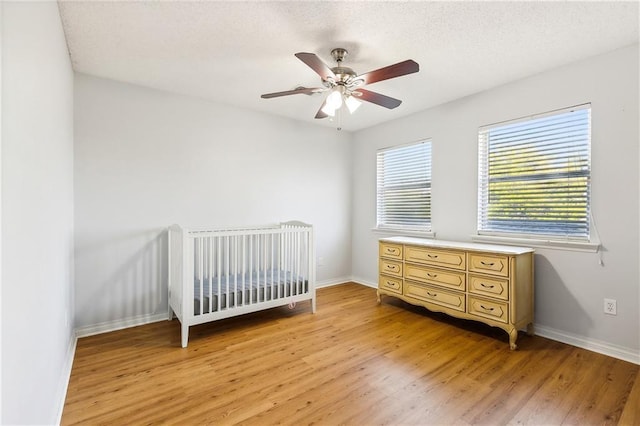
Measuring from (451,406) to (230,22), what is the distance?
275 cm

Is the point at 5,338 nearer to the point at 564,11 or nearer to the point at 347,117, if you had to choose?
the point at 564,11

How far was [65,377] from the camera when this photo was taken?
6.52ft

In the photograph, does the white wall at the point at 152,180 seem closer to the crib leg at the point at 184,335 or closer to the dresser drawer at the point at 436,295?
the crib leg at the point at 184,335

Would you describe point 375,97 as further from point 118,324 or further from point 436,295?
point 118,324

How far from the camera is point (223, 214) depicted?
352 centimetres

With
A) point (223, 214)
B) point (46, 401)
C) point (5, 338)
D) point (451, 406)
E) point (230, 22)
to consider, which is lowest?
point (451, 406)

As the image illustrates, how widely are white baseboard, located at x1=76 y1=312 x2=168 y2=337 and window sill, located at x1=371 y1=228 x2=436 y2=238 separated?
112 inches

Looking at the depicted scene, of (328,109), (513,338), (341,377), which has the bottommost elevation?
(341,377)

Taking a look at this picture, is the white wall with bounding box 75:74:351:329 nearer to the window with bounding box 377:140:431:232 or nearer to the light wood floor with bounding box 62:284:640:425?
the light wood floor with bounding box 62:284:640:425

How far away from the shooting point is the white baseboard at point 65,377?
170 centimetres

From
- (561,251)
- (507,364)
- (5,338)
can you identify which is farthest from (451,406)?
(5,338)

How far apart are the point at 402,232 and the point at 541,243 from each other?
1.58m

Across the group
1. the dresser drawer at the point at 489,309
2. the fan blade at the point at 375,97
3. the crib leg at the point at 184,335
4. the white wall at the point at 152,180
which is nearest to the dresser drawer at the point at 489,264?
the dresser drawer at the point at 489,309

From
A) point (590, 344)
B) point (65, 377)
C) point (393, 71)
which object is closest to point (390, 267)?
point (590, 344)
